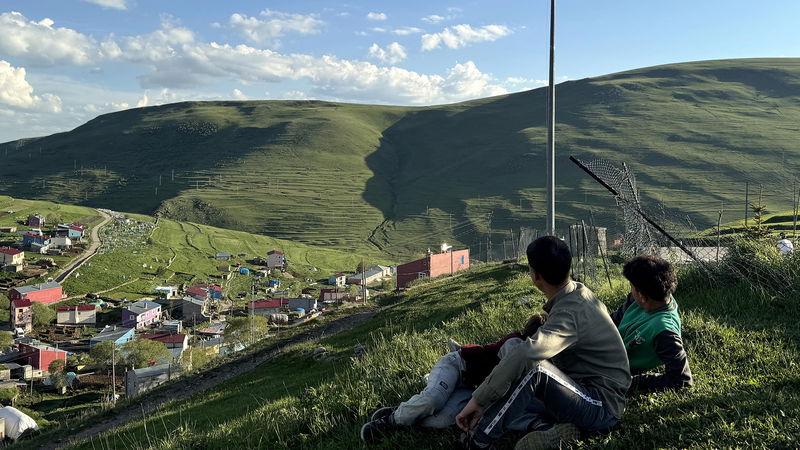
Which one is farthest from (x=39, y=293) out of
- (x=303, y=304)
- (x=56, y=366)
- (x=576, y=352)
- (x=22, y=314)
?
(x=576, y=352)

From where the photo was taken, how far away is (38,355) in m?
63.0

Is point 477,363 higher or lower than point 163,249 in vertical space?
higher

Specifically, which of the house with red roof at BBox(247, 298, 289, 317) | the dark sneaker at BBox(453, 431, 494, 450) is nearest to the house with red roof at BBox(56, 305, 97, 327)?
the house with red roof at BBox(247, 298, 289, 317)

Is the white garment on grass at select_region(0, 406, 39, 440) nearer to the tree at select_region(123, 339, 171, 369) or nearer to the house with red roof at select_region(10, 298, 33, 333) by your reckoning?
the tree at select_region(123, 339, 171, 369)

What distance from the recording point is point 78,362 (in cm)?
6500

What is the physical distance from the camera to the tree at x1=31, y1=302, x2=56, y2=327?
82.2 meters

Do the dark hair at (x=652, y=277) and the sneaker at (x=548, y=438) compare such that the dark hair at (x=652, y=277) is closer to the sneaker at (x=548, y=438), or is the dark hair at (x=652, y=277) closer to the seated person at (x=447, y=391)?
the seated person at (x=447, y=391)

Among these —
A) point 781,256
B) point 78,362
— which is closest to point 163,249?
point 78,362

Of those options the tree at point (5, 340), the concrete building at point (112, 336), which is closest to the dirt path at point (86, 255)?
the concrete building at point (112, 336)

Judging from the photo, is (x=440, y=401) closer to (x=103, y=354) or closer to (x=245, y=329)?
(x=245, y=329)

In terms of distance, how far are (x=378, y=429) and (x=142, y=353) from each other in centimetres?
6627

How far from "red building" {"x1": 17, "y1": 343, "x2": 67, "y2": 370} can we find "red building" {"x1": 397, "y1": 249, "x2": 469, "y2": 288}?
45.0 m

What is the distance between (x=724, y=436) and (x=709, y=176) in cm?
16172

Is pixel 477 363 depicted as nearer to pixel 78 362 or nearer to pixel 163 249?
pixel 78 362
